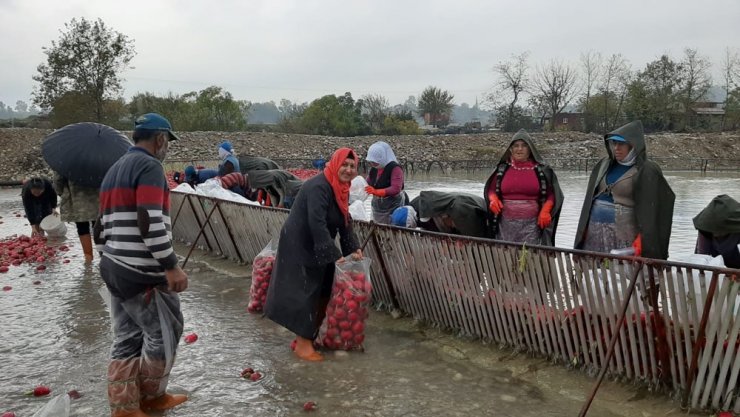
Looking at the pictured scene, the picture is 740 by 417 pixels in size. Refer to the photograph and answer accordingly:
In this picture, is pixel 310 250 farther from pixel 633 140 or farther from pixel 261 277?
pixel 633 140

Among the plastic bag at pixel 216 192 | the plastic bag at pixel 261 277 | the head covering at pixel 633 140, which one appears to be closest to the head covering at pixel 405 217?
the plastic bag at pixel 261 277

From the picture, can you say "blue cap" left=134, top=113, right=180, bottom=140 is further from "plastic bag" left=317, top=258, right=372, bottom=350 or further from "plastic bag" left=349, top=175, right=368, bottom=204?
"plastic bag" left=349, top=175, right=368, bottom=204

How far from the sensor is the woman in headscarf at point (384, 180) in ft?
20.4

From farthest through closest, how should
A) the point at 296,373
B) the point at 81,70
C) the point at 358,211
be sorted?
1. the point at 81,70
2. the point at 358,211
3. the point at 296,373

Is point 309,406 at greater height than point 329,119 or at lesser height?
lesser

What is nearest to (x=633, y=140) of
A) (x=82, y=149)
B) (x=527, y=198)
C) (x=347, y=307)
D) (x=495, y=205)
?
(x=527, y=198)

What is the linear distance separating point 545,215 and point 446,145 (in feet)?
137

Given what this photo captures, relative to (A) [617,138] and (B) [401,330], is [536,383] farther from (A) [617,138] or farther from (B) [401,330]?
(A) [617,138]

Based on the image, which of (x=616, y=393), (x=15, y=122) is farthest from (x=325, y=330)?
(x=15, y=122)

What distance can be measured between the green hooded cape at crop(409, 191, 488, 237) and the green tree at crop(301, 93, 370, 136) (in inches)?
1891

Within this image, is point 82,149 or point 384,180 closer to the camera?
point 82,149

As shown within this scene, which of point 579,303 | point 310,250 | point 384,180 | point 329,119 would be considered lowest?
point 579,303

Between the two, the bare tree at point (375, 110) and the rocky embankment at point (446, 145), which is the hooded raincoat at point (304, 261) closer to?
the rocky embankment at point (446, 145)

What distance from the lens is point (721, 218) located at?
13.3 ft
